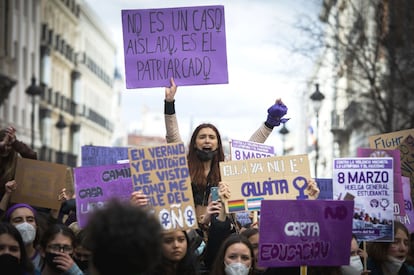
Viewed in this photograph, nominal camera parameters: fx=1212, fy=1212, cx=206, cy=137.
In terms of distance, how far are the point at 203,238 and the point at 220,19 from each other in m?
2.08

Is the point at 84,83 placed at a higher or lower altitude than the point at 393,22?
higher

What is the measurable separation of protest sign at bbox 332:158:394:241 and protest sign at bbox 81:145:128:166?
274 centimetres

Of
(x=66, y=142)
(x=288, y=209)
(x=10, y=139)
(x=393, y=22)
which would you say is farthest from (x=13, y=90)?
(x=288, y=209)

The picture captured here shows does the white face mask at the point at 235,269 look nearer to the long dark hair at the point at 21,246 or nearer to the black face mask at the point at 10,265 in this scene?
the long dark hair at the point at 21,246

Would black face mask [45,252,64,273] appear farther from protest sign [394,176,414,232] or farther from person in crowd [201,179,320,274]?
protest sign [394,176,414,232]

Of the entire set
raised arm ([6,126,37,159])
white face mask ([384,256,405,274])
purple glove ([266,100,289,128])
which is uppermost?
purple glove ([266,100,289,128])

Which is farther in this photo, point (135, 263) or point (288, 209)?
point (288, 209)

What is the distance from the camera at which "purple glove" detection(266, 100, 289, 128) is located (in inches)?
406

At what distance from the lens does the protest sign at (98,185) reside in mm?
8266

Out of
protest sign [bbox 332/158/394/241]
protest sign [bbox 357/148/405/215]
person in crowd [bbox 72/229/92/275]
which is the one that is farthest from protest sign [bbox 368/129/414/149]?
person in crowd [bbox 72/229/92/275]

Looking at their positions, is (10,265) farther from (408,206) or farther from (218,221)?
(408,206)

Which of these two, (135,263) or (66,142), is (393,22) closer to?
(135,263)

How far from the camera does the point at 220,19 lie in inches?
408

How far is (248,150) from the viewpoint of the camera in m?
10.4
